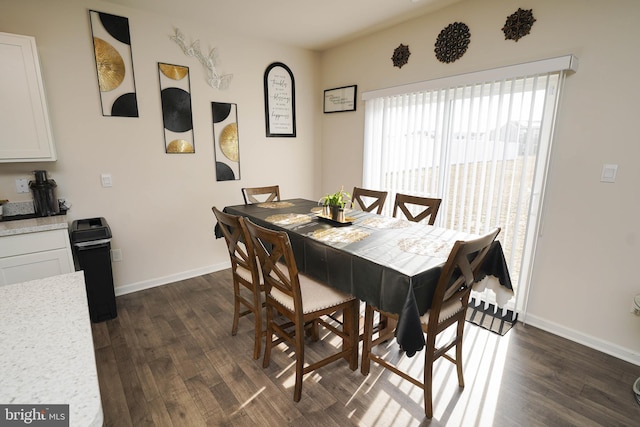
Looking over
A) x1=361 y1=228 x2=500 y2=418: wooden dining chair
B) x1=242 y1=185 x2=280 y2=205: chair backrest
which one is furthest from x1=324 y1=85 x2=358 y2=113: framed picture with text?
x1=361 y1=228 x2=500 y2=418: wooden dining chair

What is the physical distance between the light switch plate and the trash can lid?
3.73m

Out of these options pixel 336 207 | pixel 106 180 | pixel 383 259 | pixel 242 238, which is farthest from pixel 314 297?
pixel 106 180

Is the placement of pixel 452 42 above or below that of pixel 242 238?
above

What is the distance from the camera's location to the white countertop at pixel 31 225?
7.09 feet

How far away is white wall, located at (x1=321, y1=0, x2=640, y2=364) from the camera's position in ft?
6.74

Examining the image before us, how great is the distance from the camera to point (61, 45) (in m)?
2.56

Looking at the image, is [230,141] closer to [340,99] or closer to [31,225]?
[340,99]

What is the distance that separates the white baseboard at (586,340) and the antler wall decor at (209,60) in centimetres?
369

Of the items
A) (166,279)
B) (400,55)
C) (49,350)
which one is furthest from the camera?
(166,279)

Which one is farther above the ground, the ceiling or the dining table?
the ceiling

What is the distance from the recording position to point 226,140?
3.53 metres

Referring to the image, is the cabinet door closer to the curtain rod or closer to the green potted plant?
the green potted plant

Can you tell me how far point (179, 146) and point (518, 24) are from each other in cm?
317

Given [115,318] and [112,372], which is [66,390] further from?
[115,318]
